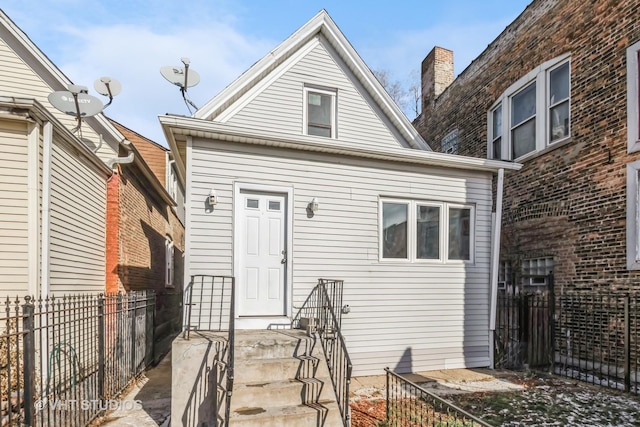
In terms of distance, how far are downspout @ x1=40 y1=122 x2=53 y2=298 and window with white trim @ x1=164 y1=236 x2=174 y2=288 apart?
7056 mm

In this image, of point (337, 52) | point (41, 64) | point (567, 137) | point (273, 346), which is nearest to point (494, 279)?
point (567, 137)

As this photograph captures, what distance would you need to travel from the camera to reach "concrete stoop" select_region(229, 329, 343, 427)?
433 centimetres

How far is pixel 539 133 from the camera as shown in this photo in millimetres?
8750

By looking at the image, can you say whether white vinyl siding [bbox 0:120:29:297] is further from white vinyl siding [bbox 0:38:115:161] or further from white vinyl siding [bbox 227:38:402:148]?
white vinyl siding [bbox 227:38:402:148]

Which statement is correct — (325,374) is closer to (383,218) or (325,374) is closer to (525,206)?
(383,218)

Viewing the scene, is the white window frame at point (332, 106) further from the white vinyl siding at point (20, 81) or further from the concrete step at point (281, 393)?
the concrete step at point (281, 393)

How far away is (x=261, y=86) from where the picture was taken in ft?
27.2

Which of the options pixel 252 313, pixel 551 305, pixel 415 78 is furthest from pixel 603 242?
pixel 415 78

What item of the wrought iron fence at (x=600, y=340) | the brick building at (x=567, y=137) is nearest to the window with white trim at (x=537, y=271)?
the brick building at (x=567, y=137)

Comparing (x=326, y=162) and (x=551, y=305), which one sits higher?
(x=326, y=162)

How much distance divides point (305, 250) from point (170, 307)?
7.18 m

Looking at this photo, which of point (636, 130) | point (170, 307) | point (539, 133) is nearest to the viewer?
point (636, 130)

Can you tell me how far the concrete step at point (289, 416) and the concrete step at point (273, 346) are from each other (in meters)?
0.70

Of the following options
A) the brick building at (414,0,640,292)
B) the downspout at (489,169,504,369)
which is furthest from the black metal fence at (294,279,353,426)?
the brick building at (414,0,640,292)
